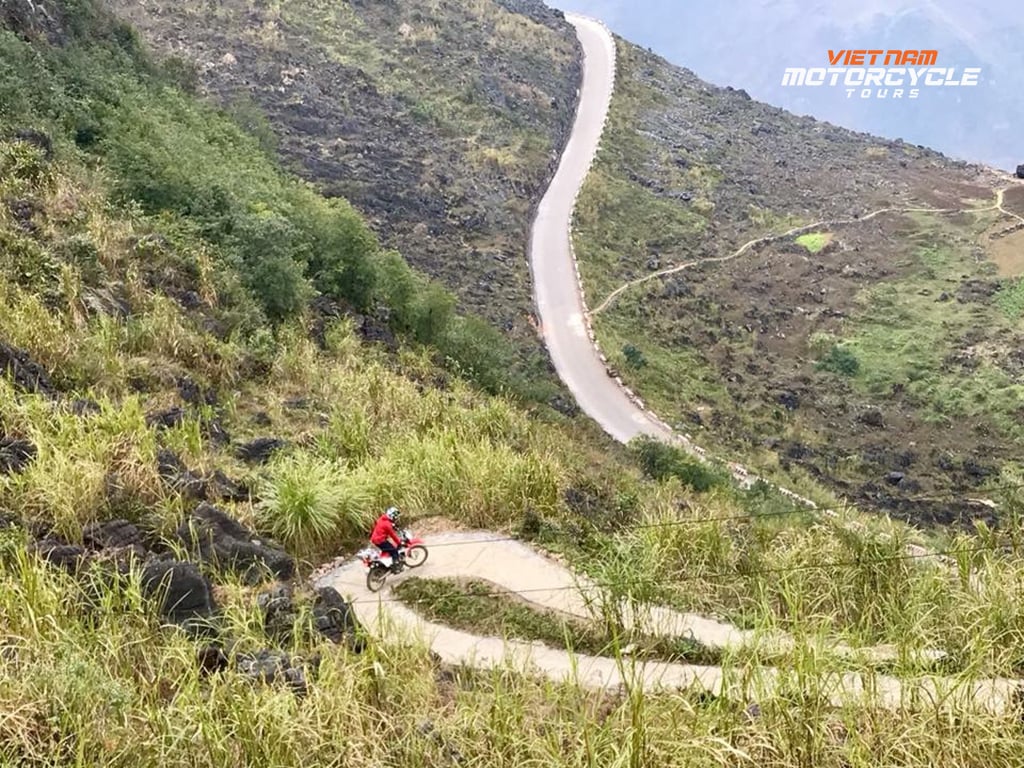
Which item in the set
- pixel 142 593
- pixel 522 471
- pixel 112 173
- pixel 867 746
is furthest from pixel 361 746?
pixel 112 173

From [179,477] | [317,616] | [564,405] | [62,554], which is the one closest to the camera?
[62,554]

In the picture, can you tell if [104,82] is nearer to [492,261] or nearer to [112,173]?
[112,173]

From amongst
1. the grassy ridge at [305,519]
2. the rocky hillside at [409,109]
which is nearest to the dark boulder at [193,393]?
the grassy ridge at [305,519]

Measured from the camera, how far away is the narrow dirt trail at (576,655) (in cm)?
466

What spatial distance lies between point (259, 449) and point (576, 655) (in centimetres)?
531

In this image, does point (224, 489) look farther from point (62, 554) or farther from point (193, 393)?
point (193, 393)

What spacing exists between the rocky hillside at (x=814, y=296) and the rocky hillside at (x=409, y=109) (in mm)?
4193

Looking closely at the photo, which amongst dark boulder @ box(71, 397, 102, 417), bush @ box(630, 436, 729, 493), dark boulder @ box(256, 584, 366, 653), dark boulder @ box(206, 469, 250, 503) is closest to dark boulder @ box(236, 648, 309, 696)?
dark boulder @ box(256, 584, 366, 653)

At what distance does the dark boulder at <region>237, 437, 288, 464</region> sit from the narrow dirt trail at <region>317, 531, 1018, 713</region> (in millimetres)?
2437

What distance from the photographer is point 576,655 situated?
22.4 feet

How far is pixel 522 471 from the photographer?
9742 millimetres

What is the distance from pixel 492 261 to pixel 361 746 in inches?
1280

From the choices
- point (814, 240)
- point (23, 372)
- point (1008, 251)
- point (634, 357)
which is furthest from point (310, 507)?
point (1008, 251)

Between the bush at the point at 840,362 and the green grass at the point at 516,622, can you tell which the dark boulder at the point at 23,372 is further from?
the bush at the point at 840,362
